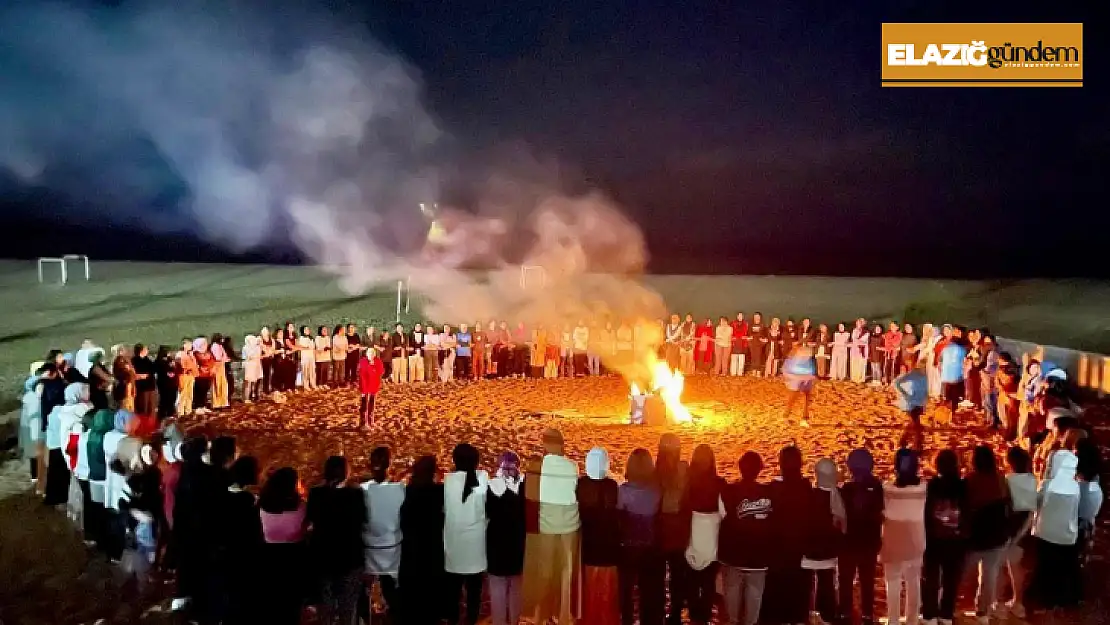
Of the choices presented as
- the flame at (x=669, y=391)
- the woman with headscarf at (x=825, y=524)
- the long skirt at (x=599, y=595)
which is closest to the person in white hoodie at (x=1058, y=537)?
the woman with headscarf at (x=825, y=524)

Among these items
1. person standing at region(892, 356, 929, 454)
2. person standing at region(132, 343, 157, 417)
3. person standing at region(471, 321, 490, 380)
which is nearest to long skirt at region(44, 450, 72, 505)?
person standing at region(132, 343, 157, 417)

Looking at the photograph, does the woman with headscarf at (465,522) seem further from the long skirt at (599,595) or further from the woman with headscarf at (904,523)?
the woman with headscarf at (904,523)

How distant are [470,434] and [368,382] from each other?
187 centimetres

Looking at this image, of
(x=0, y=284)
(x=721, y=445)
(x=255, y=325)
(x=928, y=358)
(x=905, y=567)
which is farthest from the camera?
(x=0, y=284)

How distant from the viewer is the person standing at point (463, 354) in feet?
64.8

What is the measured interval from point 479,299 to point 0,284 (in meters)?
30.2

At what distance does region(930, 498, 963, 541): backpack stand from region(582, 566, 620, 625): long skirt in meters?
2.38

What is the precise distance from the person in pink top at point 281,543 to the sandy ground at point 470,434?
148 cm

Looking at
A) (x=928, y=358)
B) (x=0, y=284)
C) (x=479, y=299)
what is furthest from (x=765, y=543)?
(x=0, y=284)

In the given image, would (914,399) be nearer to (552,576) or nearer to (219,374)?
(552,576)

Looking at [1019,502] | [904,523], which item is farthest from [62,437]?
[1019,502]

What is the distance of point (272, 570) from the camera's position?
5.70m

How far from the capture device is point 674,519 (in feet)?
19.4

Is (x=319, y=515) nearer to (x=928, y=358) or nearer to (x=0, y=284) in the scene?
(x=928, y=358)
